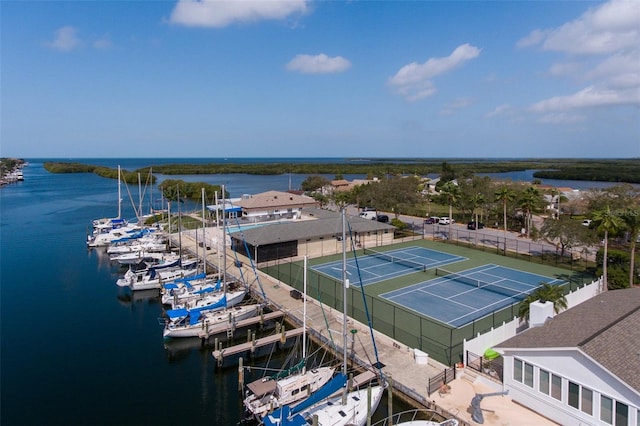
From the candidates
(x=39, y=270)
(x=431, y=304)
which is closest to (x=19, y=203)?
(x=39, y=270)

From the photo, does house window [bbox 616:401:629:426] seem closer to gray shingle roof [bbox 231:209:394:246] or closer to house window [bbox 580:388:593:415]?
house window [bbox 580:388:593:415]

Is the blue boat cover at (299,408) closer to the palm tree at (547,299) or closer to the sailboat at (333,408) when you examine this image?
the sailboat at (333,408)

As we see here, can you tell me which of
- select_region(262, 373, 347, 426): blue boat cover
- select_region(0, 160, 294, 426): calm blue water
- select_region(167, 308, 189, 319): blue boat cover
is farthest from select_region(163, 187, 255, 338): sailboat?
select_region(262, 373, 347, 426): blue boat cover

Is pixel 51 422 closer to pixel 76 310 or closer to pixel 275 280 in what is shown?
pixel 76 310

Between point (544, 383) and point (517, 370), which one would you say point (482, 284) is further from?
point (544, 383)

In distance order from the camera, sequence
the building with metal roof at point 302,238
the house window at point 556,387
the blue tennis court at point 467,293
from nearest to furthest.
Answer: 1. the house window at point 556,387
2. the blue tennis court at point 467,293
3. the building with metal roof at point 302,238

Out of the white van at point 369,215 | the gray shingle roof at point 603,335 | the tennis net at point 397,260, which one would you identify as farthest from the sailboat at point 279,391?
the white van at point 369,215

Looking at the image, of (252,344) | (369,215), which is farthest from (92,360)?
(369,215)
